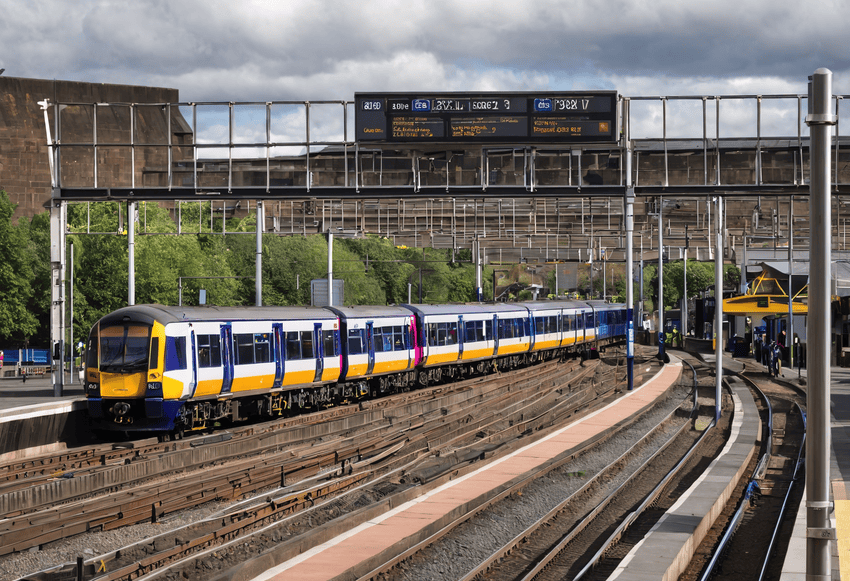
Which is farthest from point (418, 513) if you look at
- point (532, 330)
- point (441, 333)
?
point (532, 330)

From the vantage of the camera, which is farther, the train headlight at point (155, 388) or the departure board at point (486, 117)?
the departure board at point (486, 117)

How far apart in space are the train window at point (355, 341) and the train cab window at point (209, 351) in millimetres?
7197

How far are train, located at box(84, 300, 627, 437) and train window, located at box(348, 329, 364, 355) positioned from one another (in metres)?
0.03

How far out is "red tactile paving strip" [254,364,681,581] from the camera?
11.9m

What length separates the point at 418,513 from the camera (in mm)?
15109

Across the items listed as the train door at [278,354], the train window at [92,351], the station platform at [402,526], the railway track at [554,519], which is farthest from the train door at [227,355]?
the railway track at [554,519]

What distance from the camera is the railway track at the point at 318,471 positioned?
42.3 feet

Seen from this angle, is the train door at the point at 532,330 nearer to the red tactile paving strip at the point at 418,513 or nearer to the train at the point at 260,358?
the train at the point at 260,358

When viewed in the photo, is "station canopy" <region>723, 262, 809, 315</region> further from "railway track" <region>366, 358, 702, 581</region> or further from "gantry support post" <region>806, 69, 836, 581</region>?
"gantry support post" <region>806, 69, 836, 581</region>

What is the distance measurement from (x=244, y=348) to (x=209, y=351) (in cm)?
149

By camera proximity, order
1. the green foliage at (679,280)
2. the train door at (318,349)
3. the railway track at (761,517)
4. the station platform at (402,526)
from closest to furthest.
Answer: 1. the station platform at (402,526)
2. the railway track at (761,517)
3. the train door at (318,349)
4. the green foliage at (679,280)

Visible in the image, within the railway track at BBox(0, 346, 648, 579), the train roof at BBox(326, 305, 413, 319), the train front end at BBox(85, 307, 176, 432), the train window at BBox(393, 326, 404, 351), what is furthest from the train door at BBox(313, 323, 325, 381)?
the train front end at BBox(85, 307, 176, 432)

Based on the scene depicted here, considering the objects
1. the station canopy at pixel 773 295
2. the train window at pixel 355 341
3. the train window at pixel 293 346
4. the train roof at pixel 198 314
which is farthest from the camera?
the station canopy at pixel 773 295

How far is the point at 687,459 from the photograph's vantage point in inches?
882
